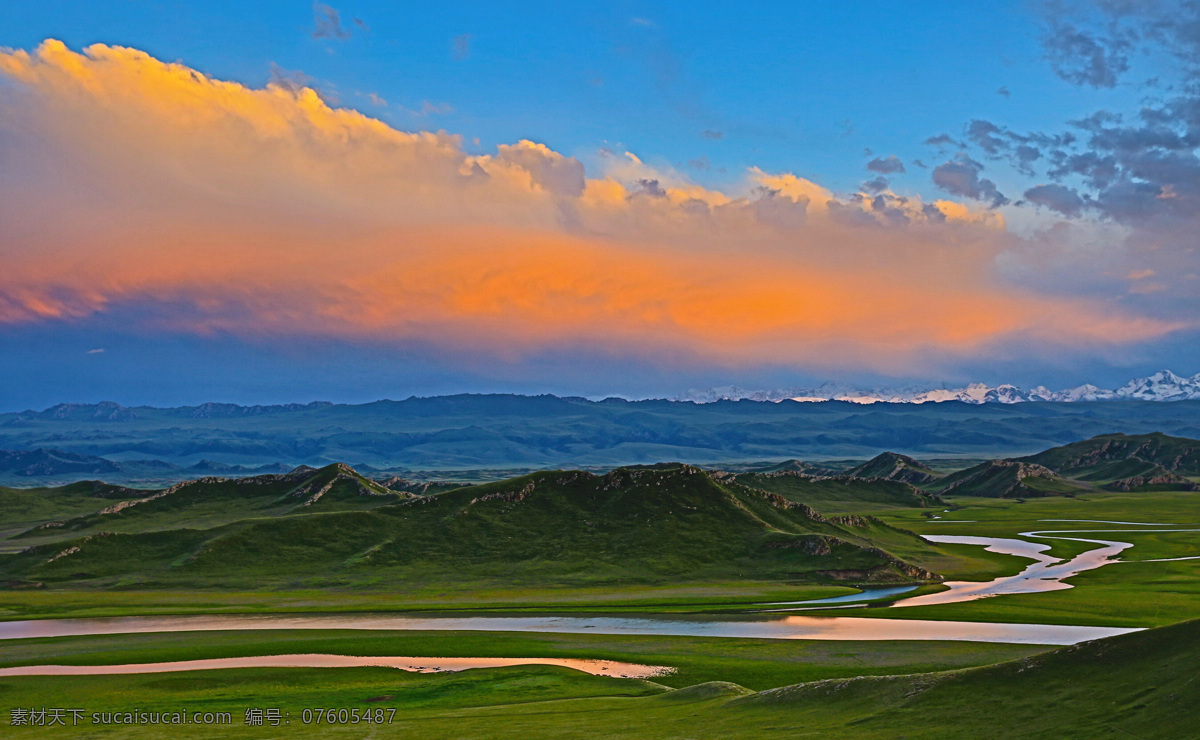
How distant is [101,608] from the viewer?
12475 cm

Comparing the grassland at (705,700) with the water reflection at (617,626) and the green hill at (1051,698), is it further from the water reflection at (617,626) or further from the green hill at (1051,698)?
the water reflection at (617,626)

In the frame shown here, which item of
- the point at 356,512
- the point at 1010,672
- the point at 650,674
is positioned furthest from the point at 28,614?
the point at 1010,672

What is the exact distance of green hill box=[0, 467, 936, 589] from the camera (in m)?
150

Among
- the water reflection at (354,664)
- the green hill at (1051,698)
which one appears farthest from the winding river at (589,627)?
the green hill at (1051,698)

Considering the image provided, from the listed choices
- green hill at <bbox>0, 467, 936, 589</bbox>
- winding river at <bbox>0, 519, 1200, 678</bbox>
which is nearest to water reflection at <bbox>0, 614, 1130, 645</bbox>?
winding river at <bbox>0, 519, 1200, 678</bbox>

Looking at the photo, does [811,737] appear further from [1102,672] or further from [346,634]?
[346,634]

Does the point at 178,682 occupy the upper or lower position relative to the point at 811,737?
lower

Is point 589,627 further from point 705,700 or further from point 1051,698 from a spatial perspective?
point 1051,698

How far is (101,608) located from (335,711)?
8346 cm

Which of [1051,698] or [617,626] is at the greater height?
[1051,698]

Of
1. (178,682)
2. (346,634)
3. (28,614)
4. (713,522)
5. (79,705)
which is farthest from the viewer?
(713,522)

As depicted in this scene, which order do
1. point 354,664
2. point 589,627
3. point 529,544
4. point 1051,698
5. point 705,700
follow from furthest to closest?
point 529,544 < point 589,627 < point 354,664 < point 705,700 < point 1051,698

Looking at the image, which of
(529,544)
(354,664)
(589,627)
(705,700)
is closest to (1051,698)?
(705,700)

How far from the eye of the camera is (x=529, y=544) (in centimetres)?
16650
